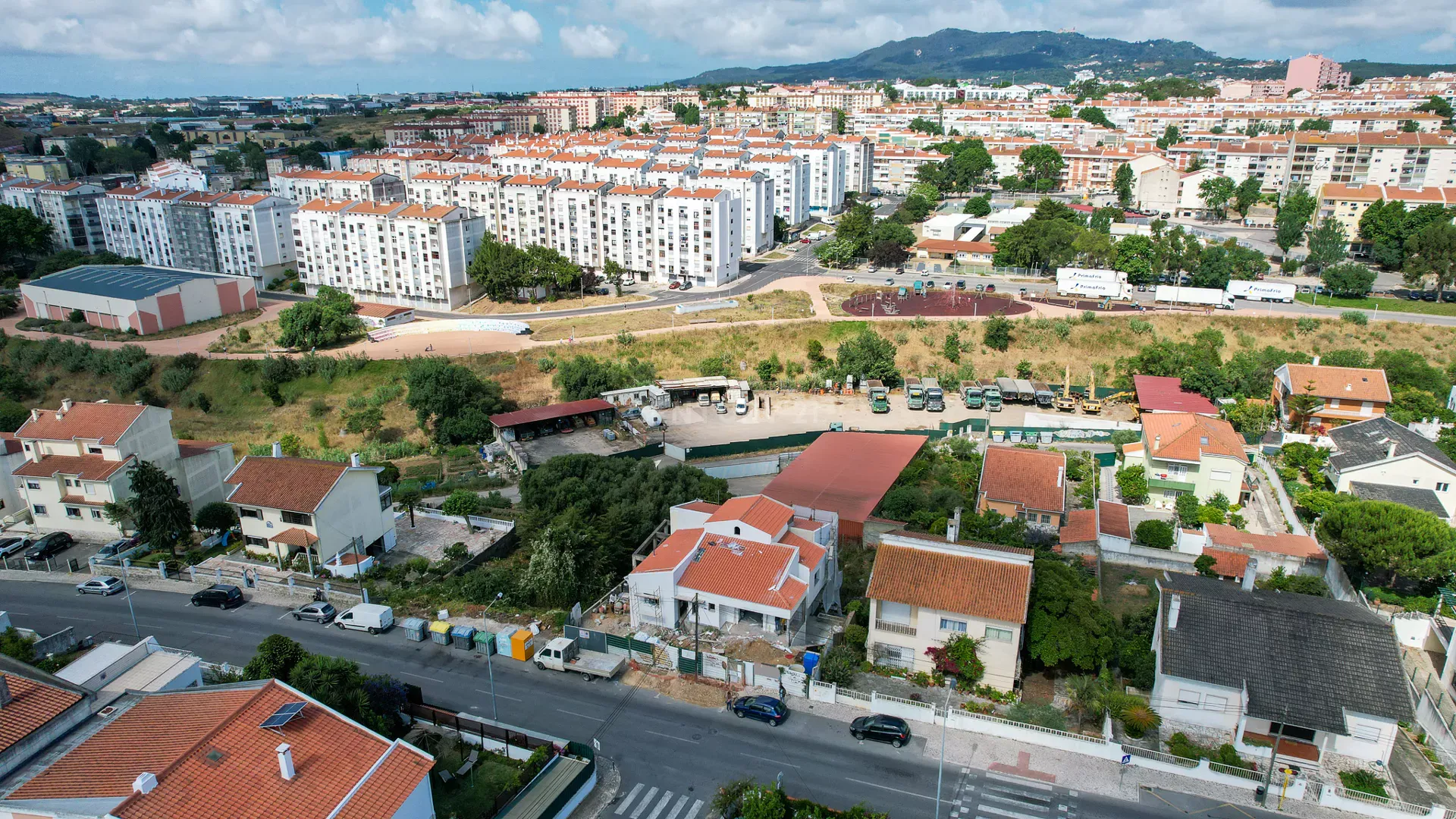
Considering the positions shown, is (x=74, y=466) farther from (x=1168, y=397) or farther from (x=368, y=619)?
(x=1168, y=397)

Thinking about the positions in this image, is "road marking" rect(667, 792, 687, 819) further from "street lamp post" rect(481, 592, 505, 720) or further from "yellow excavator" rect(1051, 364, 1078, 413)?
"yellow excavator" rect(1051, 364, 1078, 413)

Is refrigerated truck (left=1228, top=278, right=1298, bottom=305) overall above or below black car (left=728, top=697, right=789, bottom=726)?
above

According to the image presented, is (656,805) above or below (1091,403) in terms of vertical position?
above

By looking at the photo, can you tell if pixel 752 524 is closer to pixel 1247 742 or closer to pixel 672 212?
pixel 1247 742

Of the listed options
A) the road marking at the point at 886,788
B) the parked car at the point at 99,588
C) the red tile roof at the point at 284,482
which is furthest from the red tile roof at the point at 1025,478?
the parked car at the point at 99,588

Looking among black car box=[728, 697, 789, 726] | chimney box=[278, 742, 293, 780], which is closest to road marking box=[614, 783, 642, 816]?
black car box=[728, 697, 789, 726]

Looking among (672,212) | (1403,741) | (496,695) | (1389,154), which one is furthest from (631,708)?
(1389,154)

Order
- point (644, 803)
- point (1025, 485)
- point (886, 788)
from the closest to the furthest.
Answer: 1. point (644, 803)
2. point (886, 788)
3. point (1025, 485)

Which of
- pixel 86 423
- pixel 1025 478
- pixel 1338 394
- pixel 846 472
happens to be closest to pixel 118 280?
pixel 86 423
